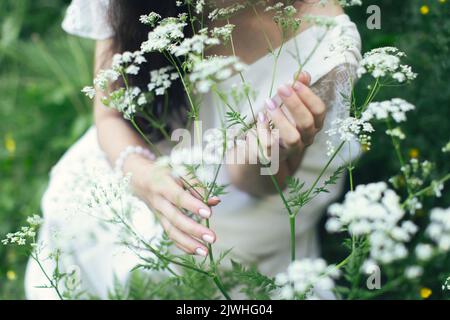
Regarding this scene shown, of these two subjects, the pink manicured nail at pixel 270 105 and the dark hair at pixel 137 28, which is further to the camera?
the dark hair at pixel 137 28

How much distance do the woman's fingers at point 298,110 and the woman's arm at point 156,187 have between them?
197mm

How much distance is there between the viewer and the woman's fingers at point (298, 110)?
0.89m

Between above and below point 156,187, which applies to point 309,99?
above

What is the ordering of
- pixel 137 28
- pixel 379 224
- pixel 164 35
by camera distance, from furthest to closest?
pixel 137 28 < pixel 164 35 < pixel 379 224

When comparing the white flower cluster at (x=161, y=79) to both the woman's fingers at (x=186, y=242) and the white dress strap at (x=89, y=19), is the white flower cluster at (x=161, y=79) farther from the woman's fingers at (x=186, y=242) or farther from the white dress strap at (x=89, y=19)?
the white dress strap at (x=89, y=19)

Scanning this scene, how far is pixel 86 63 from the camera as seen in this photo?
97.0 inches

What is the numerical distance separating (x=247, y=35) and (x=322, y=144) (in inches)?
13.4

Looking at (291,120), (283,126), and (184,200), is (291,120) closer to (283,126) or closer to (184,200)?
(283,126)

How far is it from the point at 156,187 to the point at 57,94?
1457mm

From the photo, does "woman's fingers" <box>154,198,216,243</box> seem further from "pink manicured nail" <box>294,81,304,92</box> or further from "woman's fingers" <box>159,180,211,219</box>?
"pink manicured nail" <box>294,81,304,92</box>

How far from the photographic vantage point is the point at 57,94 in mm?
2334

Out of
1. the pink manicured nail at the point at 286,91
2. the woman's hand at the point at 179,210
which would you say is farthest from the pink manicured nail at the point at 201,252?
the pink manicured nail at the point at 286,91

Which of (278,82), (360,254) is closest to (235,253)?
(278,82)

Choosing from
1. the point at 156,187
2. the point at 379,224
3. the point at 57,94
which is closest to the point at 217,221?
the point at 156,187
